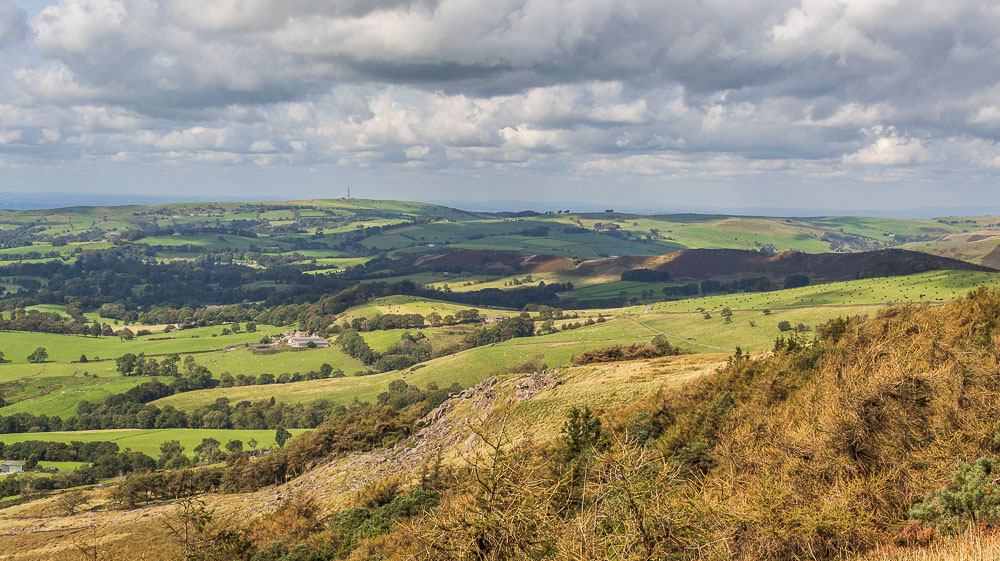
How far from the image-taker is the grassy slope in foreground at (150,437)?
343 feet

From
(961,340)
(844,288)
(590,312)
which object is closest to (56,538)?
(961,340)

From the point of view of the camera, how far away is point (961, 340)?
34.6 meters

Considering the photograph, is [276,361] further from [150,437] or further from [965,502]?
[965,502]

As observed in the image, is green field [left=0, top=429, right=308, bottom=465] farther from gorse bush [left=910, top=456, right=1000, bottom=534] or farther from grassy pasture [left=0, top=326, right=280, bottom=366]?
gorse bush [left=910, top=456, right=1000, bottom=534]

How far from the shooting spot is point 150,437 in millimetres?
110562

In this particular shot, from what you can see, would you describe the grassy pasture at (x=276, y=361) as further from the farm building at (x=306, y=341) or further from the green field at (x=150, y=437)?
the green field at (x=150, y=437)

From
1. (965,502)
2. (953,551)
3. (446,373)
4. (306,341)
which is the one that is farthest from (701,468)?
(306,341)

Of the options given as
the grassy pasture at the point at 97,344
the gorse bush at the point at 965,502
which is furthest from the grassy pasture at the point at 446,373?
the gorse bush at the point at 965,502

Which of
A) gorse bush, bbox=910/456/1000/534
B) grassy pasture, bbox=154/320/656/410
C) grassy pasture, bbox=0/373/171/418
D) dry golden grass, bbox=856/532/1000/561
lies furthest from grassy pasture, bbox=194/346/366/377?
dry golden grass, bbox=856/532/1000/561

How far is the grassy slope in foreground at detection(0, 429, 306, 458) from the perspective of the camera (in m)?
104

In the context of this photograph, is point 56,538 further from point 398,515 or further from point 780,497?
point 780,497

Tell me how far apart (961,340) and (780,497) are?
2894 centimetres

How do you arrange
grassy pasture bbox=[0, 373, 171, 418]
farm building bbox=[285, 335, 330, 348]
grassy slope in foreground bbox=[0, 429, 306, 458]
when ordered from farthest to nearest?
1. farm building bbox=[285, 335, 330, 348]
2. grassy pasture bbox=[0, 373, 171, 418]
3. grassy slope in foreground bbox=[0, 429, 306, 458]

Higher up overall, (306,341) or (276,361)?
(306,341)
